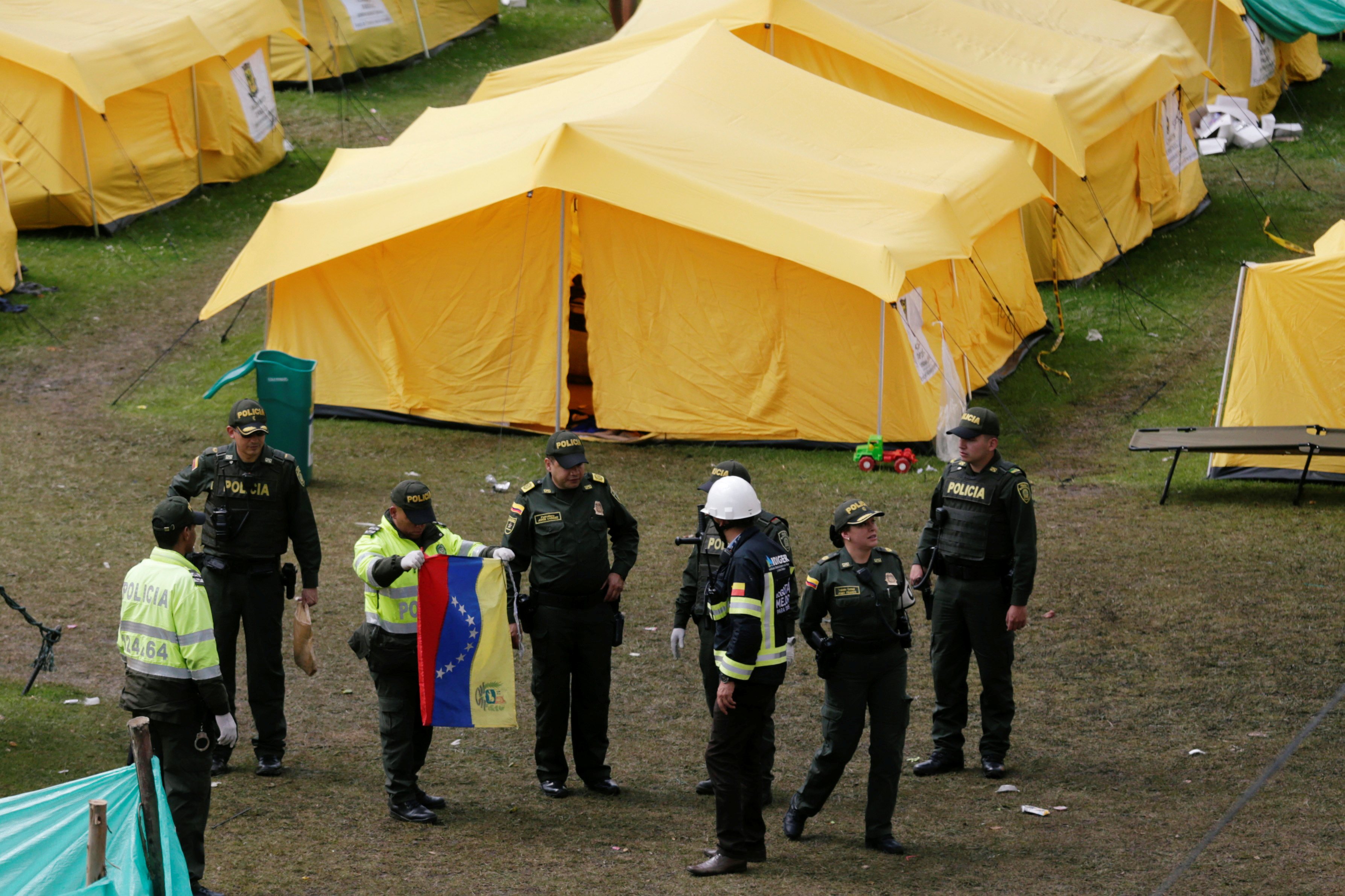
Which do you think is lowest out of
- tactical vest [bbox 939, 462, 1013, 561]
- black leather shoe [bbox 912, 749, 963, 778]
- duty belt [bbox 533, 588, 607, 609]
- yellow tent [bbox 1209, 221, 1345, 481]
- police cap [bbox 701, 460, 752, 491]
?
black leather shoe [bbox 912, 749, 963, 778]

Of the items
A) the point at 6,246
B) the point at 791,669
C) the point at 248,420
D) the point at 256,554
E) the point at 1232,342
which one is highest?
the point at 6,246

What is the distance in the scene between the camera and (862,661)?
6.98m

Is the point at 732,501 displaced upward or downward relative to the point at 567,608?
upward

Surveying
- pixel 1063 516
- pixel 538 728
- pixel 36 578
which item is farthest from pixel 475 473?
pixel 538 728

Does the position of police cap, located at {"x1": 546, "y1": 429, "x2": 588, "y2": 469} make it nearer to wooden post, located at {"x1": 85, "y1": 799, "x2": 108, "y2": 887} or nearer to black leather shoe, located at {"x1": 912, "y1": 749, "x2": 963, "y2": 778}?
black leather shoe, located at {"x1": 912, "y1": 749, "x2": 963, "y2": 778}

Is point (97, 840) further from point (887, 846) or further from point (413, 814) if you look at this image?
point (887, 846)

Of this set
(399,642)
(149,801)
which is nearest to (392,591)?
(399,642)

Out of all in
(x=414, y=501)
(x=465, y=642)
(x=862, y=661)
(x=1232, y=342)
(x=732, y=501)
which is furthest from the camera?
(x=1232, y=342)

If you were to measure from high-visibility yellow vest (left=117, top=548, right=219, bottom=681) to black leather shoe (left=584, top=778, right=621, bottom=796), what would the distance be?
2134mm

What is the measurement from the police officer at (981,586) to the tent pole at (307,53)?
66.0 feet

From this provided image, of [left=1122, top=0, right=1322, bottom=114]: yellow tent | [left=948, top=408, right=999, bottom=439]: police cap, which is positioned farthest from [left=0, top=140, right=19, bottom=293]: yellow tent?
[left=1122, top=0, right=1322, bottom=114]: yellow tent

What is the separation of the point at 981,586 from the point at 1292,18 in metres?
21.0

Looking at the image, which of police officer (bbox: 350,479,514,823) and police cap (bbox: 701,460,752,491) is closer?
police officer (bbox: 350,479,514,823)

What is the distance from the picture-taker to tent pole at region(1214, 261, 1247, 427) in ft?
41.9
